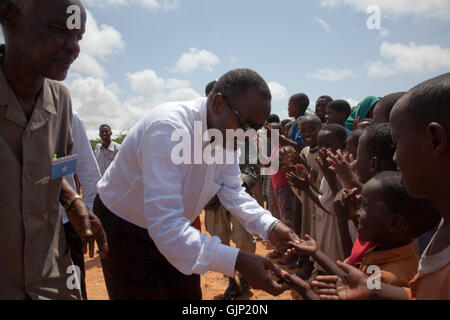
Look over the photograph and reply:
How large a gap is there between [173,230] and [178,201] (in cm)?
16

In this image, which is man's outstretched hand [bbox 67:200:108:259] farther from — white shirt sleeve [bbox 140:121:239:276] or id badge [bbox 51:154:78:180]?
white shirt sleeve [bbox 140:121:239:276]

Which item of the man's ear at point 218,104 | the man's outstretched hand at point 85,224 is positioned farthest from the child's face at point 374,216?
the man's outstretched hand at point 85,224

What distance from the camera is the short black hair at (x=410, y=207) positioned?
1836 millimetres

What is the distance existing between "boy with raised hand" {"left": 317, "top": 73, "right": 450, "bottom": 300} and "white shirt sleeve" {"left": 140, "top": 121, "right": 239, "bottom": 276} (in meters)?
0.64

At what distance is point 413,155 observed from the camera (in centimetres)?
135

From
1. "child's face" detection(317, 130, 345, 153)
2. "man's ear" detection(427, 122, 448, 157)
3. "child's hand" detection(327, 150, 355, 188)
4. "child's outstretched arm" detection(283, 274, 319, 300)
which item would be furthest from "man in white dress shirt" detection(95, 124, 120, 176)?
"man's ear" detection(427, 122, 448, 157)

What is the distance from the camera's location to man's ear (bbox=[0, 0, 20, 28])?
138 centimetres

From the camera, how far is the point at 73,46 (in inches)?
59.6

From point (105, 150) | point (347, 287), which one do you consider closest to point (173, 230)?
point (347, 287)

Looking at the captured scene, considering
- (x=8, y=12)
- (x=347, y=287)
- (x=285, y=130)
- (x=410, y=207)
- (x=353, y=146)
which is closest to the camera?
(x=8, y=12)

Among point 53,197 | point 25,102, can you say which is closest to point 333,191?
point 53,197

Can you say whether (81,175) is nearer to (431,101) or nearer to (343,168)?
(343,168)

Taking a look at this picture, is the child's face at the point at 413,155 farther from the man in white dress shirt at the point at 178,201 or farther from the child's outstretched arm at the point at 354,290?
the man in white dress shirt at the point at 178,201

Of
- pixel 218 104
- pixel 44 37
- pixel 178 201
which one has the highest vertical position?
pixel 44 37
